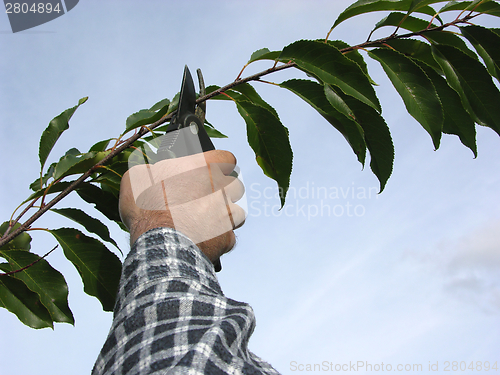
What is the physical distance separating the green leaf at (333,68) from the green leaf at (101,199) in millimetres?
584

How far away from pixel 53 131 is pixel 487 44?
994mm

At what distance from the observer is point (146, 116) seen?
99 centimetres

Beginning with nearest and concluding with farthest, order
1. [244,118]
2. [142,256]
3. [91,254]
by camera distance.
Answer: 1. [142,256]
2. [244,118]
3. [91,254]

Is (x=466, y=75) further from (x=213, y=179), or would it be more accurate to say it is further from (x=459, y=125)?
(x=213, y=179)

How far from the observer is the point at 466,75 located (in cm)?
72

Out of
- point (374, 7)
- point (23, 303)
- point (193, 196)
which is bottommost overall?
point (23, 303)

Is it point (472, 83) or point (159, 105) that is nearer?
point (472, 83)

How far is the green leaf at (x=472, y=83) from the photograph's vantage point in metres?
0.70

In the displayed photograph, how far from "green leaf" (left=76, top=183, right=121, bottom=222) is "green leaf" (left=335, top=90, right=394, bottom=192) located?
2.07 feet

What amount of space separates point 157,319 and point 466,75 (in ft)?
2.33

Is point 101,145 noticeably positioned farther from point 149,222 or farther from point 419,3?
point 419,3

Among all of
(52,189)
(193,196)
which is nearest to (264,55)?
(193,196)

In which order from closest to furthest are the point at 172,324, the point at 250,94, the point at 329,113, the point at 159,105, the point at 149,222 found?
1. the point at 172,324
2. the point at 149,222
3. the point at 329,113
4. the point at 250,94
5. the point at 159,105

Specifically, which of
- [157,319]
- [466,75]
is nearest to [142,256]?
[157,319]
